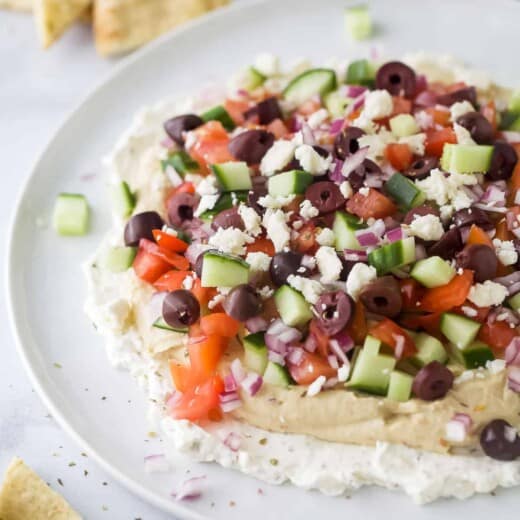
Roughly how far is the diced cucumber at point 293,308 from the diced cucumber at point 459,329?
0.52m

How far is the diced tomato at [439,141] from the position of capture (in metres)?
4.25

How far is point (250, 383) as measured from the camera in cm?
372

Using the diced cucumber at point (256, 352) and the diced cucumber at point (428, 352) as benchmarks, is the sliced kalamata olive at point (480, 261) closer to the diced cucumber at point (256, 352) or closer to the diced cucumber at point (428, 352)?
the diced cucumber at point (428, 352)

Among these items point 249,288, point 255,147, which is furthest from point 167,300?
point 255,147

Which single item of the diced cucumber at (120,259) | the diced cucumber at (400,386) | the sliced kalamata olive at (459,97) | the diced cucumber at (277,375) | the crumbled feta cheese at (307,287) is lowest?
the diced cucumber at (120,259)

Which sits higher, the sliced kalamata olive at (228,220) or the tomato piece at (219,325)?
the sliced kalamata olive at (228,220)

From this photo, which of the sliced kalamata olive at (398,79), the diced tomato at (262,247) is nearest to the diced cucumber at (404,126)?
the sliced kalamata olive at (398,79)

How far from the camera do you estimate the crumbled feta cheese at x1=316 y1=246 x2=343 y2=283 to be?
12.5 feet

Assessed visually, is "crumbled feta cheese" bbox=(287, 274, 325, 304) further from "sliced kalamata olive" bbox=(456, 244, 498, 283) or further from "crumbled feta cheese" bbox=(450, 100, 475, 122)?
"crumbled feta cheese" bbox=(450, 100, 475, 122)

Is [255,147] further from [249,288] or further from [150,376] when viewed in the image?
[150,376]

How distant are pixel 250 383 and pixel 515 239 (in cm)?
123

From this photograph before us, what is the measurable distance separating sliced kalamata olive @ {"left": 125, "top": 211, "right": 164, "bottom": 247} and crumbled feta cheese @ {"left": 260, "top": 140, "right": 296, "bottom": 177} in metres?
0.53

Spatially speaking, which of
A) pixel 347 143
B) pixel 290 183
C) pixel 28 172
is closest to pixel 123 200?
pixel 28 172

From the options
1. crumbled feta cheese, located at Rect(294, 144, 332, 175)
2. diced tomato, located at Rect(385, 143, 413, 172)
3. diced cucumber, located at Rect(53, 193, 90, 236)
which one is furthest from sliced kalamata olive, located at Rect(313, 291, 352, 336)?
diced cucumber, located at Rect(53, 193, 90, 236)
